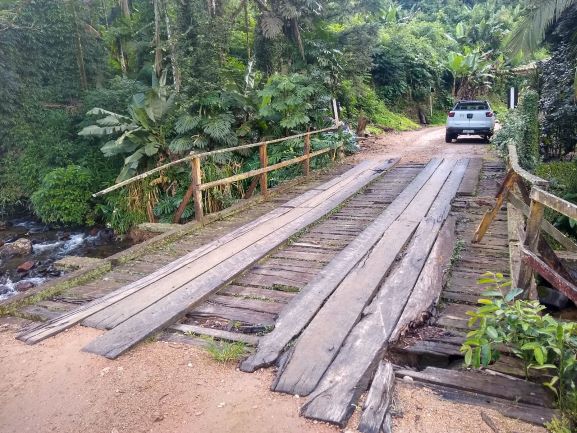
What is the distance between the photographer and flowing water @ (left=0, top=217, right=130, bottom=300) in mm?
9354

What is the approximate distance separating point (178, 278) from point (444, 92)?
28.2m

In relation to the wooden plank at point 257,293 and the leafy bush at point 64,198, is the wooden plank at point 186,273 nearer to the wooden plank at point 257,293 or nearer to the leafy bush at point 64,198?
the wooden plank at point 257,293

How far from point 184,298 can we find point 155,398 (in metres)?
1.33

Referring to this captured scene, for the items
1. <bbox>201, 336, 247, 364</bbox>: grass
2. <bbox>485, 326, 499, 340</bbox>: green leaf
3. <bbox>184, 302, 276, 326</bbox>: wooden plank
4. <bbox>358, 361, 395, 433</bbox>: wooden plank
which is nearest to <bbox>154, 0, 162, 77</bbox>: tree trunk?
<bbox>184, 302, 276, 326</bbox>: wooden plank

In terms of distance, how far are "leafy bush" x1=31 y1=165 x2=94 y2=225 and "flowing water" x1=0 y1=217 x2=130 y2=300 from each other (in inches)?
16.5

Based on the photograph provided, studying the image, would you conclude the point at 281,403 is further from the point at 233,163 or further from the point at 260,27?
the point at 260,27

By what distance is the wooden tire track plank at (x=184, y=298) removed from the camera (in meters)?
3.41

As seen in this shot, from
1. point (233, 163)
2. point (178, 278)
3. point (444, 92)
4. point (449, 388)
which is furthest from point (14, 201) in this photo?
point (444, 92)

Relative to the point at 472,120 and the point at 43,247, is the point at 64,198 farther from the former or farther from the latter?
the point at 472,120

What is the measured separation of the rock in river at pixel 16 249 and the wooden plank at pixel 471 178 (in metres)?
10.3

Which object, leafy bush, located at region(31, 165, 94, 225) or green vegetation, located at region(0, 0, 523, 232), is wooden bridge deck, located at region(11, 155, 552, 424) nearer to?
green vegetation, located at region(0, 0, 523, 232)

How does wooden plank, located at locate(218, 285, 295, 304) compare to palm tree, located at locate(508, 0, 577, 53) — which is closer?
wooden plank, located at locate(218, 285, 295, 304)

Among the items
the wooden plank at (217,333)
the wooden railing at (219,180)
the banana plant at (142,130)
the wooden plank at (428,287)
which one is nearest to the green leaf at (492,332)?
the wooden plank at (428,287)

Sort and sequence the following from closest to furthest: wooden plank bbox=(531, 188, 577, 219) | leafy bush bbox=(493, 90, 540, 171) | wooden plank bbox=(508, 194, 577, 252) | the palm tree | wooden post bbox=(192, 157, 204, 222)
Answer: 1. wooden plank bbox=(531, 188, 577, 219)
2. wooden plank bbox=(508, 194, 577, 252)
3. wooden post bbox=(192, 157, 204, 222)
4. leafy bush bbox=(493, 90, 540, 171)
5. the palm tree
